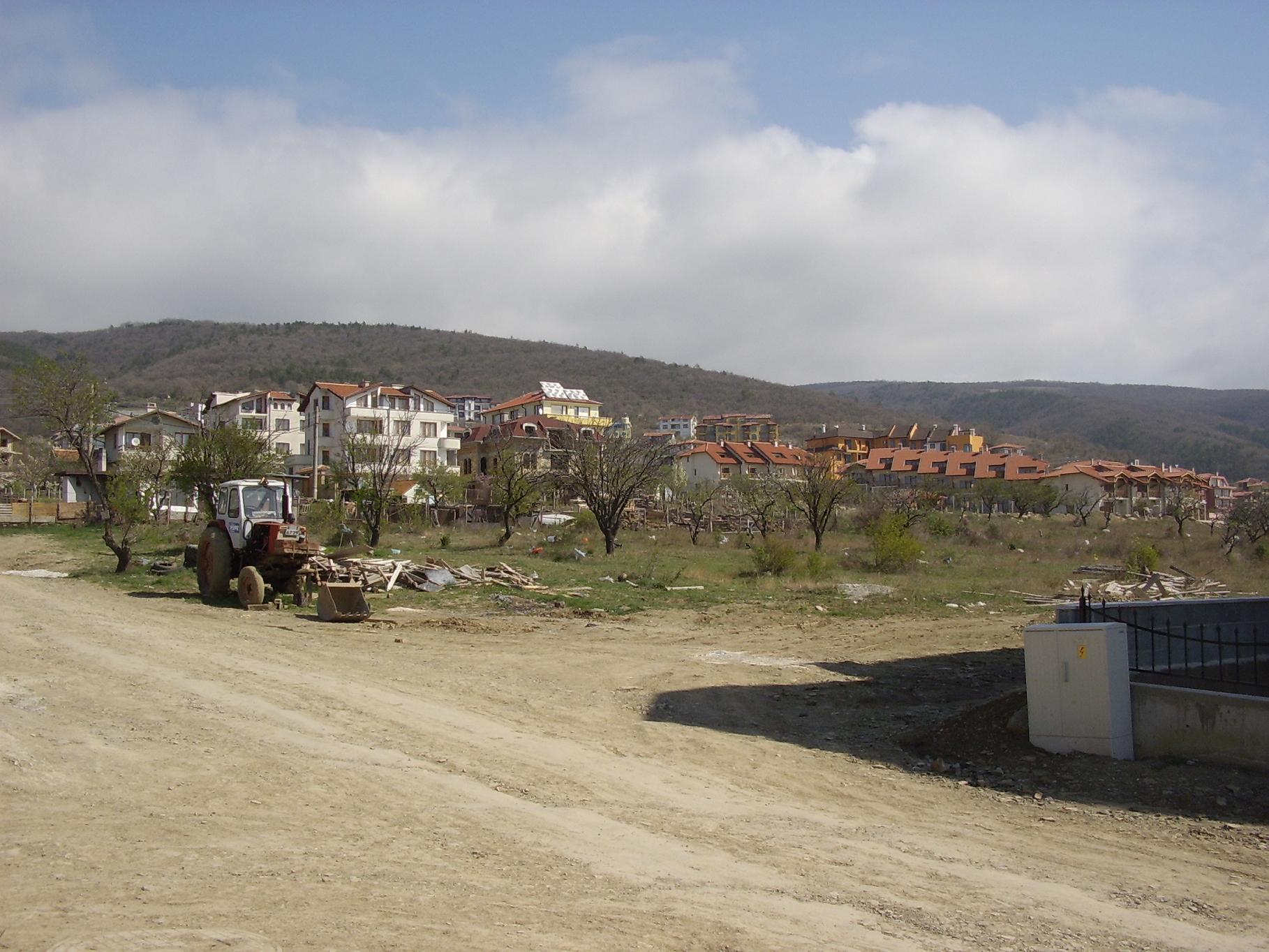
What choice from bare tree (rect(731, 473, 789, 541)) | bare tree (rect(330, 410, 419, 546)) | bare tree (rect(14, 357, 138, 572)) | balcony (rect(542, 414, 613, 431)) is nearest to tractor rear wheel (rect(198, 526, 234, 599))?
bare tree (rect(14, 357, 138, 572))

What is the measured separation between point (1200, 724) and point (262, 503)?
1896 cm

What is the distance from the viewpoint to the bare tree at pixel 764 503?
4991cm

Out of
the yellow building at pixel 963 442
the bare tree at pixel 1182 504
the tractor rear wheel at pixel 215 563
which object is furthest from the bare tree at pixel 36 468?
the yellow building at pixel 963 442

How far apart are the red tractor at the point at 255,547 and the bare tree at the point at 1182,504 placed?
169ft

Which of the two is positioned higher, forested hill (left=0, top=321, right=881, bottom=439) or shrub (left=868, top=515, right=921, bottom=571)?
forested hill (left=0, top=321, right=881, bottom=439)

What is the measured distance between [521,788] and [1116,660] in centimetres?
610

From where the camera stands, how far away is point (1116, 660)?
1018cm

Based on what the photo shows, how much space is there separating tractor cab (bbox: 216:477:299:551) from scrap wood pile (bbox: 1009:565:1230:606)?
749 inches

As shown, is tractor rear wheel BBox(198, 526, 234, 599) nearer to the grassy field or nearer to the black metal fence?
the grassy field

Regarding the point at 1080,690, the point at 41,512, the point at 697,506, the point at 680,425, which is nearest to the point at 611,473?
the point at 697,506

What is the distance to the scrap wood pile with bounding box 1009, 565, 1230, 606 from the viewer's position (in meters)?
27.4

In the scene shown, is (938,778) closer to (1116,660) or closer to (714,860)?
(1116,660)

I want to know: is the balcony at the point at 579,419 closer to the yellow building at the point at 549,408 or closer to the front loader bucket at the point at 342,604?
the yellow building at the point at 549,408

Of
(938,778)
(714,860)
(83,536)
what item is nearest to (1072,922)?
(714,860)
